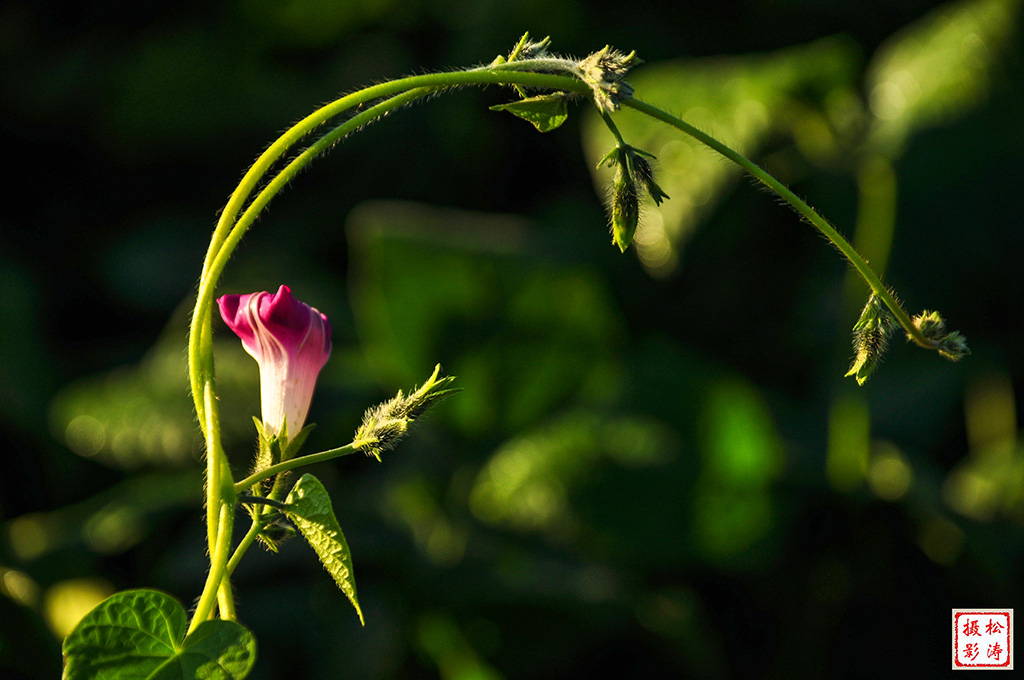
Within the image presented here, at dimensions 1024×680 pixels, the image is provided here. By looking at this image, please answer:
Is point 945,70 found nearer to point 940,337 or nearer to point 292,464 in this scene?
point 940,337

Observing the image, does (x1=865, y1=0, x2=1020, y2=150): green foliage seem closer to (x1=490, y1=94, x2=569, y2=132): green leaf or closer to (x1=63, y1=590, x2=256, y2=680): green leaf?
(x1=490, y1=94, x2=569, y2=132): green leaf

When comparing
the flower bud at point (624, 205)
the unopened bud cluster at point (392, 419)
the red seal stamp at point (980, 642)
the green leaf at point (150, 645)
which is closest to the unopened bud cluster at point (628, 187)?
the flower bud at point (624, 205)

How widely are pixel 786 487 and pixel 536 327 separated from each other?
47cm

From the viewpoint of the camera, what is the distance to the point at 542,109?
17.3 inches

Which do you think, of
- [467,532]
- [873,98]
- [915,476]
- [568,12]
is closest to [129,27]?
[568,12]

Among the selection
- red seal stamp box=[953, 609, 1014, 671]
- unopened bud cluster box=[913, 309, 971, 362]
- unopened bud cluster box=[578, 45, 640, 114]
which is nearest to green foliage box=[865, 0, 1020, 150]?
red seal stamp box=[953, 609, 1014, 671]

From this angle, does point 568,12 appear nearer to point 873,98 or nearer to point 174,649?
point 873,98

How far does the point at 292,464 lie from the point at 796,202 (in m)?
0.25

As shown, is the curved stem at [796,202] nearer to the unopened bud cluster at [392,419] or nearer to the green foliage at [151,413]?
the unopened bud cluster at [392,419]

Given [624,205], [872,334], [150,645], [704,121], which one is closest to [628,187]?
[624,205]

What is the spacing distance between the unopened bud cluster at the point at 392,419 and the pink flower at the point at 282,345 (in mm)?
74

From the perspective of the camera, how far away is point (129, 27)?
2281mm

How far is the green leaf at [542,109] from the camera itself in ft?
1.43

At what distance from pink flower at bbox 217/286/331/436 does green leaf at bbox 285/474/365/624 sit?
0.08 meters
